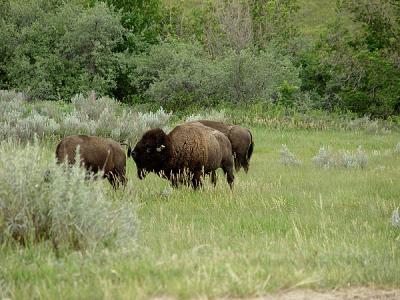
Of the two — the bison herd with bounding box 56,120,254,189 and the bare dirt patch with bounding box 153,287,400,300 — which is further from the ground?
the bare dirt patch with bounding box 153,287,400,300

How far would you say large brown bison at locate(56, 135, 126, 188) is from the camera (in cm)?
1040

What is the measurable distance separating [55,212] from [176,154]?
592cm

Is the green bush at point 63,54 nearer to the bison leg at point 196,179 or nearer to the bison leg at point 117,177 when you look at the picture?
the bison leg at point 117,177

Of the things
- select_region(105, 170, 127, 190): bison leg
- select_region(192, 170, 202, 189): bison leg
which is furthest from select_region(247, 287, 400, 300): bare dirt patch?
select_region(105, 170, 127, 190): bison leg

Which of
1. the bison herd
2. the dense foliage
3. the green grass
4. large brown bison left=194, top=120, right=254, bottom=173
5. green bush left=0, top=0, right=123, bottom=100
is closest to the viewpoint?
the green grass

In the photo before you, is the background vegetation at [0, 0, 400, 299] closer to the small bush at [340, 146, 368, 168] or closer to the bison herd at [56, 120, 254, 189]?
the small bush at [340, 146, 368, 168]

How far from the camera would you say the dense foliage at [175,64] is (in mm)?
30000

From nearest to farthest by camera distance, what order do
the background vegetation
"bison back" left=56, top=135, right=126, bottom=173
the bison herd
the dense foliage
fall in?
the background vegetation
"bison back" left=56, top=135, right=126, bottom=173
the bison herd
the dense foliage

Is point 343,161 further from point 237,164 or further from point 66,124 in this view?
point 66,124

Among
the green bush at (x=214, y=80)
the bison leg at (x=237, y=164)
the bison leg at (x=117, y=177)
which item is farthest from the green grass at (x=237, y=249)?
the green bush at (x=214, y=80)

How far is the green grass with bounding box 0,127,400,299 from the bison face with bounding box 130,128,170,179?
1.56ft

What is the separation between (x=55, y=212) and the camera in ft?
18.6

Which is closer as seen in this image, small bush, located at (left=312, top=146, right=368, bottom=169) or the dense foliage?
small bush, located at (left=312, top=146, right=368, bottom=169)

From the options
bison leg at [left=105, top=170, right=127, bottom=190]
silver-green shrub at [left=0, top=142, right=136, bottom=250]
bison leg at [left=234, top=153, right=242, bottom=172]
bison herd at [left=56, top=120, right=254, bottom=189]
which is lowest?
bison leg at [left=234, top=153, right=242, bottom=172]
